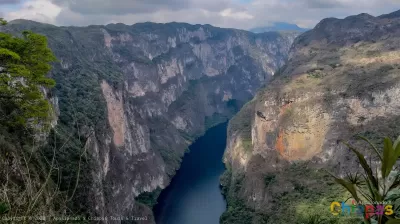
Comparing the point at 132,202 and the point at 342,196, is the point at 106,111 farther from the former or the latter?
the point at 342,196

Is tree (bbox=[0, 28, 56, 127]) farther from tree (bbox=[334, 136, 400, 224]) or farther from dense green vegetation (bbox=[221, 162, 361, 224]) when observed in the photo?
dense green vegetation (bbox=[221, 162, 361, 224])

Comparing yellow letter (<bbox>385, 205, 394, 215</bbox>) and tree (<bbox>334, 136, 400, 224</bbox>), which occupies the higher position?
tree (<bbox>334, 136, 400, 224</bbox>)

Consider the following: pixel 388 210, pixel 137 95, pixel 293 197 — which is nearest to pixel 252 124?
pixel 293 197

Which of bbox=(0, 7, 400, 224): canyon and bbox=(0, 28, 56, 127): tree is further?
bbox=(0, 7, 400, 224): canyon

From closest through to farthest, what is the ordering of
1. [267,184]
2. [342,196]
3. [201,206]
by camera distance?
1. [342,196]
2. [267,184]
3. [201,206]

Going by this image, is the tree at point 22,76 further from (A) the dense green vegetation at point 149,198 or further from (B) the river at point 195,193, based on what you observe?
(A) the dense green vegetation at point 149,198

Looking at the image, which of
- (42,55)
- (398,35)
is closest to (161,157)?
(398,35)

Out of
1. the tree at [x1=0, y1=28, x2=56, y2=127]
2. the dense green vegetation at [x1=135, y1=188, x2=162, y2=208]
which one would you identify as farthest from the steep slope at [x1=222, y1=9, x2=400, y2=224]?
the tree at [x1=0, y1=28, x2=56, y2=127]
